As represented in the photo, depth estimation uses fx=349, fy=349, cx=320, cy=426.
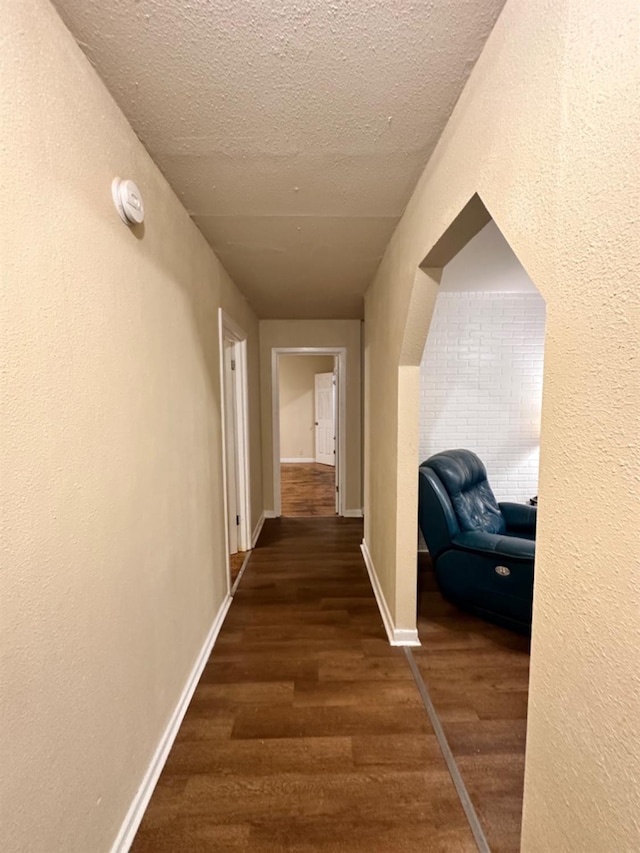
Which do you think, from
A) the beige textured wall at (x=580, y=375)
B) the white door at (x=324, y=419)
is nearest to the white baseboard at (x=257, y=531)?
the beige textured wall at (x=580, y=375)

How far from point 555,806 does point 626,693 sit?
36 cm

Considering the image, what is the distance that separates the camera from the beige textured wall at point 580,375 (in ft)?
1.61

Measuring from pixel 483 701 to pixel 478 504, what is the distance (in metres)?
1.23

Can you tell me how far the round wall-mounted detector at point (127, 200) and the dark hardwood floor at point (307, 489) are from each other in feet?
11.6

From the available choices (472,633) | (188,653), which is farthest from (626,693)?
(472,633)

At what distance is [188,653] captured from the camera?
1.62 metres

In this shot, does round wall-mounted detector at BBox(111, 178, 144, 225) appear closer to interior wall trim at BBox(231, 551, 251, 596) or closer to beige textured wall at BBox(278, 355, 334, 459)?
interior wall trim at BBox(231, 551, 251, 596)

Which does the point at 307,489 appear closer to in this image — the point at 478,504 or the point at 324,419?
the point at 324,419

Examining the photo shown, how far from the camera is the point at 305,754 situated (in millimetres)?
1344

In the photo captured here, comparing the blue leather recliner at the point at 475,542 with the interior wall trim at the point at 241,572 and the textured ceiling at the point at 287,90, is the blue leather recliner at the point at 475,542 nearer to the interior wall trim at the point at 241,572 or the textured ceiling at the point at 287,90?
the interior wall trim at the point at 241,572

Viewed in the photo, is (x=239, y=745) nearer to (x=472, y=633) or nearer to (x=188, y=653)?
(x=188, y=653)

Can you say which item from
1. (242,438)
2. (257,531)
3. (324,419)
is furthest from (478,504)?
(324,419)

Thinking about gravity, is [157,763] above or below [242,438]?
below

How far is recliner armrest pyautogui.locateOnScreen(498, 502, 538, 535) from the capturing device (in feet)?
8.56
